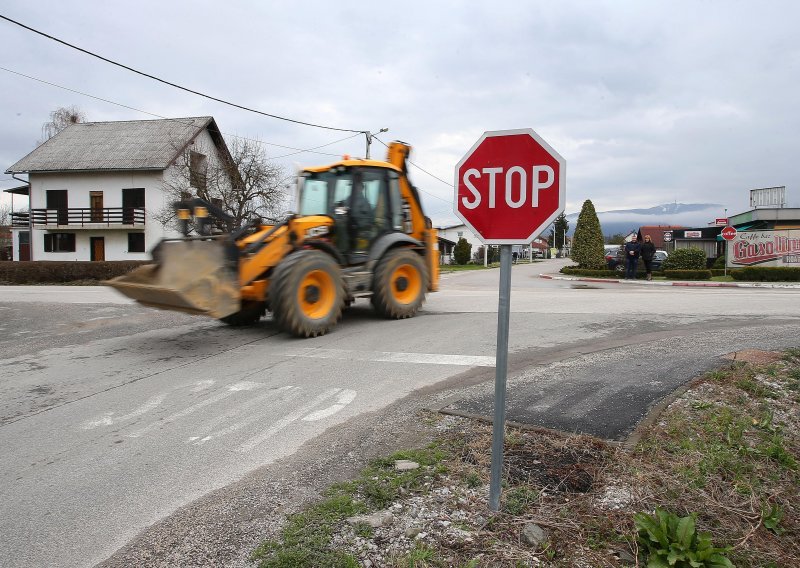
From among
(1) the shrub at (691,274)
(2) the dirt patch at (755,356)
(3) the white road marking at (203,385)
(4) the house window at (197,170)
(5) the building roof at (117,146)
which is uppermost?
(5) the building roof at (117,146)

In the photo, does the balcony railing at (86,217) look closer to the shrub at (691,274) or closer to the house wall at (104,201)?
the house wall at (104,201)

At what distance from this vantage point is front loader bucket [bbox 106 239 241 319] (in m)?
7.29

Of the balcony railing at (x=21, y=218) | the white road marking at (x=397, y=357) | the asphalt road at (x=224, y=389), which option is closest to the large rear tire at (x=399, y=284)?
the asphalt road at (x=224, y=389)

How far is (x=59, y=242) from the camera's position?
3766cm

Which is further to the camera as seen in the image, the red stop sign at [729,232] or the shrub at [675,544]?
the red stop sign at [729,232]

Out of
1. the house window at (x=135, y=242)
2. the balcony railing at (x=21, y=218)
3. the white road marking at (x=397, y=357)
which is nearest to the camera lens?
the white road marking at (x=397, y=357)

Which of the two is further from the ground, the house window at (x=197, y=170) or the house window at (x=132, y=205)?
the house window at (x=197, y=170)

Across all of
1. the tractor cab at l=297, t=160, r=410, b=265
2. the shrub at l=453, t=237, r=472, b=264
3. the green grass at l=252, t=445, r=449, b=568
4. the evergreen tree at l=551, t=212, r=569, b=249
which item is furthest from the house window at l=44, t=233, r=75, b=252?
the evergreen tree at l=551, t=212, r=569, b=249

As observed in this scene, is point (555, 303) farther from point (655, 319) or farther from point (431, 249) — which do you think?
point (431, 249)

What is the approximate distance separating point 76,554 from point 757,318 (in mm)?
11213

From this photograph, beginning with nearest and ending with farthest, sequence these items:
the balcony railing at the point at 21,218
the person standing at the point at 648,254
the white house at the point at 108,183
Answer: the person standing at the point at 648,254 → the white house at the point at 108,183 → the balcony railing at the point at 21,218

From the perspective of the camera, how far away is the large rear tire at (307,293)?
790cm

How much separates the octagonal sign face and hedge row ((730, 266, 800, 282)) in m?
27.0

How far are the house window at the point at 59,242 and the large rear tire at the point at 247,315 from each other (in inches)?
1332
